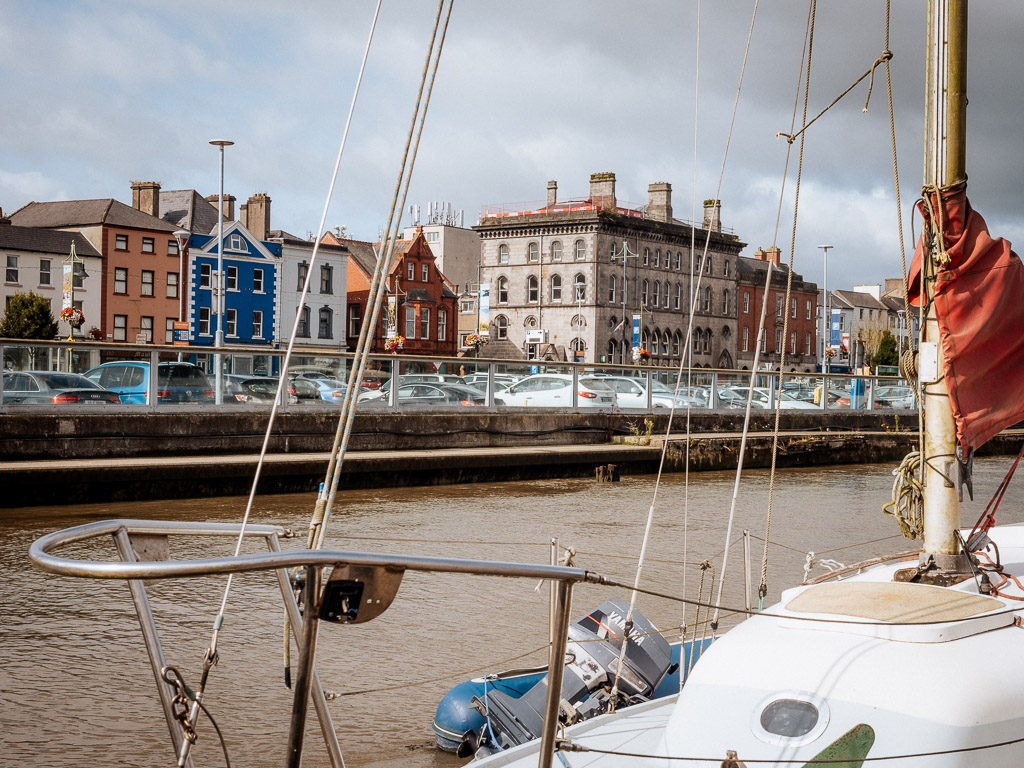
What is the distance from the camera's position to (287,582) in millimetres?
2941

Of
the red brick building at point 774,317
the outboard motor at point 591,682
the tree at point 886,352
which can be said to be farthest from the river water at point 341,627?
the tree at point 886,352

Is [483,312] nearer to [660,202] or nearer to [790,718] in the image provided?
[660,202]

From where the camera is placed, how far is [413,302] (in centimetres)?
6688

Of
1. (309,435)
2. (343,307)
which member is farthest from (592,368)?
(343,307)

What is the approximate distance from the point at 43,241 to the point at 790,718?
60957 mm

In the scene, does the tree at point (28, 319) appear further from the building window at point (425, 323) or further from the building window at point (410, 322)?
the building window at point (425, 323)

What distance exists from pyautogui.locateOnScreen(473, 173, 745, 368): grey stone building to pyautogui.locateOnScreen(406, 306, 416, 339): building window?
778 centimetres

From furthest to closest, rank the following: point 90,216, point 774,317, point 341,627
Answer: point 774,317, point 90,216, point 341,627

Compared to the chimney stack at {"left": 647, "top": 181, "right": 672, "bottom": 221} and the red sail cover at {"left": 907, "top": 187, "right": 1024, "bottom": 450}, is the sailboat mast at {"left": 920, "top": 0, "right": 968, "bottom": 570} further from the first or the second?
the chimney stack at {"left": 647, "top": 181, "right": 672, "bottom": 221}

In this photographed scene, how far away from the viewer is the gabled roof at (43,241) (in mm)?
55781

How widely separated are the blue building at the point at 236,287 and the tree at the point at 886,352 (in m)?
52.3

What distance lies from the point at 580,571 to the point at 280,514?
1254 centimetres

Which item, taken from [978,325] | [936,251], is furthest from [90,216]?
[978,325]

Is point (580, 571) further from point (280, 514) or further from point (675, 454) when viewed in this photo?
point (675, 454)
